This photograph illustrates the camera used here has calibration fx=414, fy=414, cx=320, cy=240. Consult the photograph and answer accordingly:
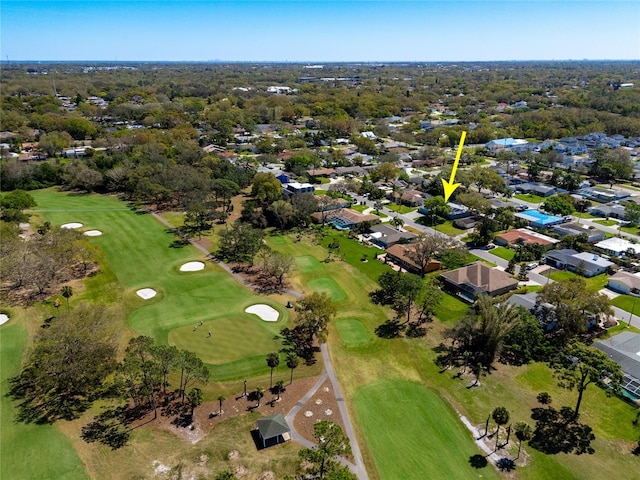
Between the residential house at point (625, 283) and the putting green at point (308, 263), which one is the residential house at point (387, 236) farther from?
the residential house at point (625, 283)

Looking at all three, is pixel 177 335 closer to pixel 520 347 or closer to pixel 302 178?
pixel 520 347

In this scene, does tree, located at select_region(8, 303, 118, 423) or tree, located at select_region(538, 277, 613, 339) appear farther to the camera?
tree, located at select_region(538, 277, 613, 339)

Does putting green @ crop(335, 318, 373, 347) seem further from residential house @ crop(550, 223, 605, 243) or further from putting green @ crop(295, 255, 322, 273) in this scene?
residential house @ crop(550, 223, 605, 243)

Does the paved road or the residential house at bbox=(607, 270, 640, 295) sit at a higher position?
the residential house at bbox=(607, 270, 640, 295)

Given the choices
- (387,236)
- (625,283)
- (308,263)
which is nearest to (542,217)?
(625,283)

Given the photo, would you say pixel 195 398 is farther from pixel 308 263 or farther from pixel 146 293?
pixel 308 263

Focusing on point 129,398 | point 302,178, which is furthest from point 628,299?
point 302,178

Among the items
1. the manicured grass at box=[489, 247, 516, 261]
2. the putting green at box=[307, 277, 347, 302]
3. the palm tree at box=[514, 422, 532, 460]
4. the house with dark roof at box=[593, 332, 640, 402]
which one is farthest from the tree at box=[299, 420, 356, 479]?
the manicured grass at box=[489, 247, 516, 261]
